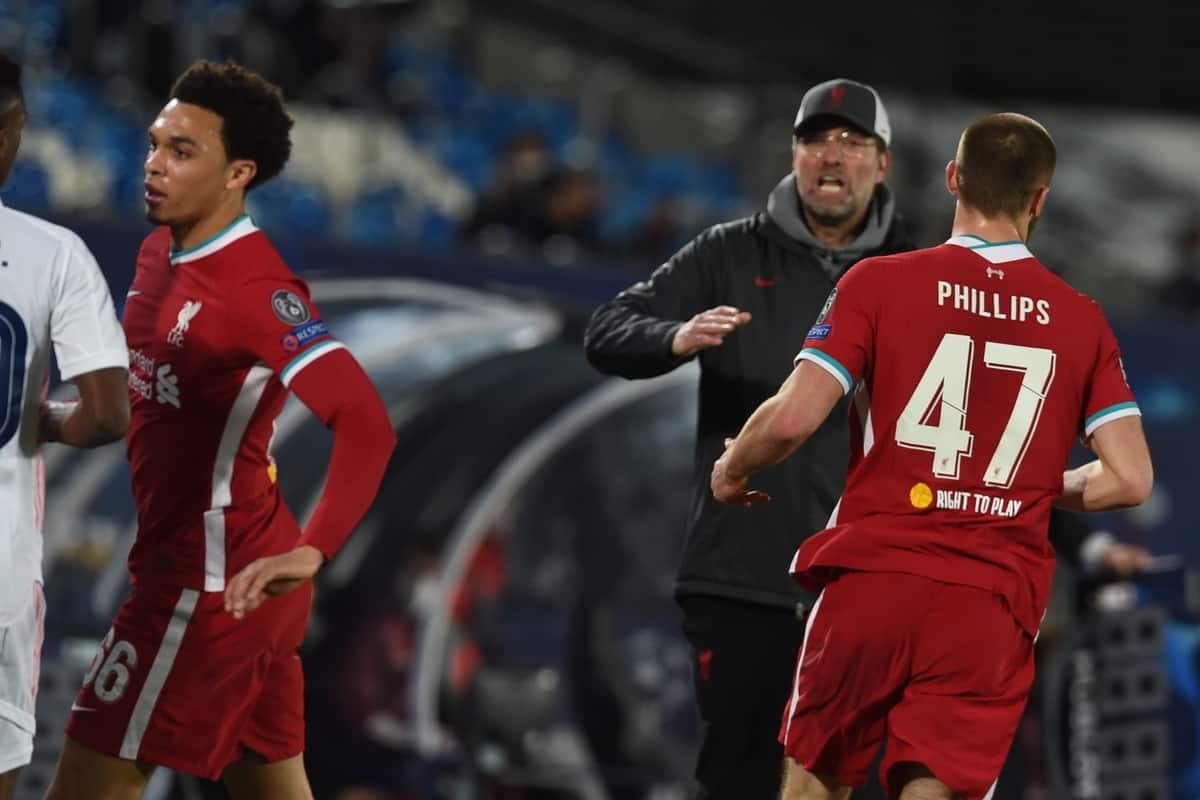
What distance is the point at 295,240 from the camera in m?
8.66

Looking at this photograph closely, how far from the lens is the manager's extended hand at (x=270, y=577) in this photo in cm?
383

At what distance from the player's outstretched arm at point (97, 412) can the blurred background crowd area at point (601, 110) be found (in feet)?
14.3

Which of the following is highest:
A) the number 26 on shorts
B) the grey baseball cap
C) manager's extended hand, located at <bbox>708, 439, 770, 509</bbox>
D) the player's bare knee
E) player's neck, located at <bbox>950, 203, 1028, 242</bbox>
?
the grey baseball cap

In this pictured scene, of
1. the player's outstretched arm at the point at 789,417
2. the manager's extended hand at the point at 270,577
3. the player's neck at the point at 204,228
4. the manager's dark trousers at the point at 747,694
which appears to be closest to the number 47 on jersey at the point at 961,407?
the player's outstretched arm at the point at 789,417

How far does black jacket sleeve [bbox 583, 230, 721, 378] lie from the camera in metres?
4.75

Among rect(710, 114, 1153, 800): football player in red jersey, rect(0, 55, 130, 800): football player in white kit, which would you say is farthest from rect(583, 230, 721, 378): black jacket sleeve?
rect(0, 55, 130, 800): football player in white kit

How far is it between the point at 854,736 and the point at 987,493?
551 millimetres

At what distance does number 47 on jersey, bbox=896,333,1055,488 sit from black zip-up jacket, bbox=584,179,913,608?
0.91 metres

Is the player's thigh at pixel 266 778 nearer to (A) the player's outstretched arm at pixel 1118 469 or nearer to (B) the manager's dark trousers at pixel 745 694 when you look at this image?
(B) the manager's dark trousers at pixel 745 694

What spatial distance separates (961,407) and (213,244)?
1583 mm

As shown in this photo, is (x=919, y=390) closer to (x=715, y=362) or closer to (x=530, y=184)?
(x=715, y=362)

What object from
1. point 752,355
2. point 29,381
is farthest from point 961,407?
point 29,381

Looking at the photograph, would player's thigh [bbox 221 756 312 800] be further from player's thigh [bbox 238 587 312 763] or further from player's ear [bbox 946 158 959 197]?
player's ear [bbox 946 158 959 197]

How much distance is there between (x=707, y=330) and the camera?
4.51m
